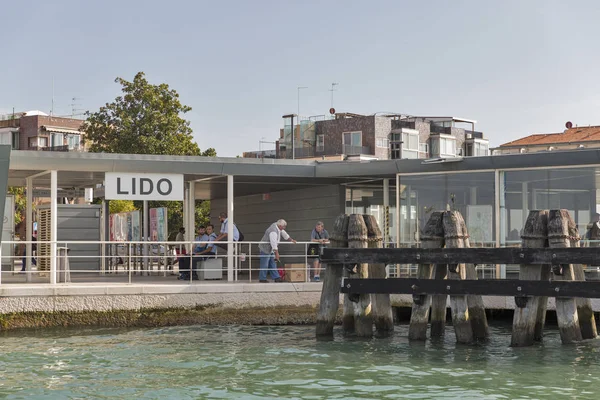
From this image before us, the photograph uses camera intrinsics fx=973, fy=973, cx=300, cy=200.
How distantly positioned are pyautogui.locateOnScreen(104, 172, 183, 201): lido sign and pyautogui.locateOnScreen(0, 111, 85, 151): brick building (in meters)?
61.3

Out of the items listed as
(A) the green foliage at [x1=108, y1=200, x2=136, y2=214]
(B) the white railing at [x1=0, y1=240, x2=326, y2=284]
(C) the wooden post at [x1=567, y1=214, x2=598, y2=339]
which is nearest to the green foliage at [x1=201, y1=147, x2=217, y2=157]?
(A) the green foliage at [x1=108, y1=200, x2=136, y2=214]

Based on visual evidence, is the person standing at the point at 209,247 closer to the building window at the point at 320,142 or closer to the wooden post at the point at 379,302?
the wooden post at the point at 379,302

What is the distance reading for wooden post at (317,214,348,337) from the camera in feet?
54.5

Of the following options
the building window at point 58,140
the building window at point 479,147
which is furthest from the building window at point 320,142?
the building window at point 58,140

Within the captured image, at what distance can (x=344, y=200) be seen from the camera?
2438cm

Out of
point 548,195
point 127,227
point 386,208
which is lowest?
point 127,227

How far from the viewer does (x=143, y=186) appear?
20781 mm

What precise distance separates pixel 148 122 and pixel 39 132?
1507 inches

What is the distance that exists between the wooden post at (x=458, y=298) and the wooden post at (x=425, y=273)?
198mm

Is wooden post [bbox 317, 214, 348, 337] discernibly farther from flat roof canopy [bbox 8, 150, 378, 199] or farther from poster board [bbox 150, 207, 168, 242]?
poster board [bbox 150, 207, 168, 242]

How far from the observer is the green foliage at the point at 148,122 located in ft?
149

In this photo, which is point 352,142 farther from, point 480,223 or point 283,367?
point 283,367

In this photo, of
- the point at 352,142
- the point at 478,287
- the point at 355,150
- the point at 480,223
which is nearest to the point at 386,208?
the point at 480,223

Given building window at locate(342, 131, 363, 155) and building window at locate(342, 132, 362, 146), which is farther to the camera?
building window at locate(342, 132, 362, 146)
